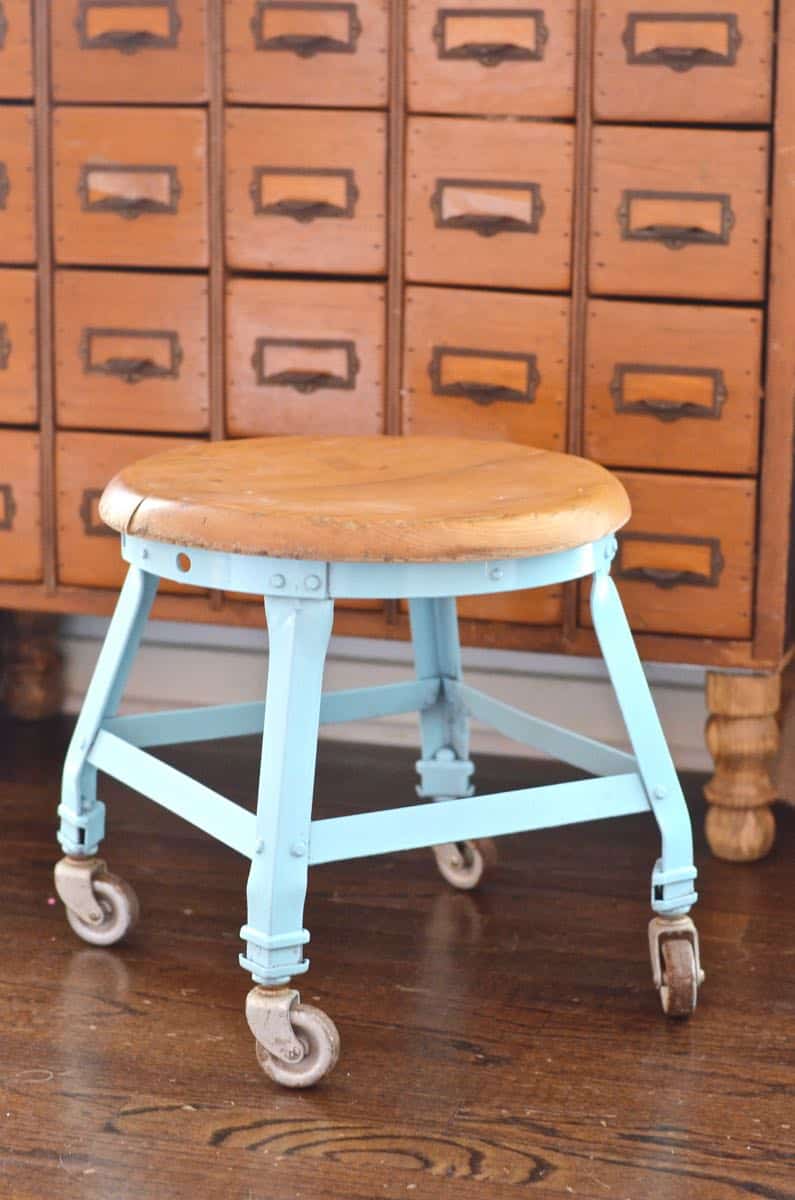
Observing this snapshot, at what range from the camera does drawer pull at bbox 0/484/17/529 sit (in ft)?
6.09

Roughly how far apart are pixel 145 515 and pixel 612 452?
0.57 m

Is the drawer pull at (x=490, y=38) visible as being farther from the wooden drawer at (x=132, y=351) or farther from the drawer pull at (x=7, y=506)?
the drawer pull at (x=7, y=506)

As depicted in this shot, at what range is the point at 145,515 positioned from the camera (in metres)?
1.33

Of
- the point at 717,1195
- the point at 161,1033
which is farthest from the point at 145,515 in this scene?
the point at 717,1195

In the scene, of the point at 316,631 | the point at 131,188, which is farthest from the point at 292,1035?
the point at 131,188

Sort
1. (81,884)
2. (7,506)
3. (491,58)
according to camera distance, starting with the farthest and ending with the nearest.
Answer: (7,506), (491,58), (81,884)

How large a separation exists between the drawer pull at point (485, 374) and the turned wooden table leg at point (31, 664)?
79cm

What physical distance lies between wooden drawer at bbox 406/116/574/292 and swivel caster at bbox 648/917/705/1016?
0.65 m

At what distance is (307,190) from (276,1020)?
2.80ft

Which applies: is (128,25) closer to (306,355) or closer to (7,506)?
(306,355)

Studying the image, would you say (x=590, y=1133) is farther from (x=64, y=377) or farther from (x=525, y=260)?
(x=64, y=377)

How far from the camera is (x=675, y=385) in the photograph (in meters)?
1.67

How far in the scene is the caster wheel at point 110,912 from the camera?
5.10 ft

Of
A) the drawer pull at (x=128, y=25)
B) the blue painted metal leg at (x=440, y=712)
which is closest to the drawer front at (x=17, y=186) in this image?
the drawer pull at (x=128, y=25)
